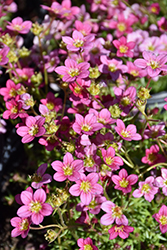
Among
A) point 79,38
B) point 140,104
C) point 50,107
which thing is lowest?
point 50,107

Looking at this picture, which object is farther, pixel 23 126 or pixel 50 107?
pixel 50 107

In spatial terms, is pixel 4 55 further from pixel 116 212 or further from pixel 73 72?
pixel 116 212

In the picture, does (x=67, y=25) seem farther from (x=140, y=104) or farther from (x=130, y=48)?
(x=140, y=104)

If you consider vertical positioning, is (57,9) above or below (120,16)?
above

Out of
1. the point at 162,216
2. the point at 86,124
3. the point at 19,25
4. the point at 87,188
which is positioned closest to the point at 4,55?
the point at 19,25

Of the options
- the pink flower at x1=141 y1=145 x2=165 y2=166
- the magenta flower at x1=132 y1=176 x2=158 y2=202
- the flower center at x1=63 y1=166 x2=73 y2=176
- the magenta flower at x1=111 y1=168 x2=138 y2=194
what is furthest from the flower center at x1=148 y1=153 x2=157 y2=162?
the flower center at x1=63 y1=166 x2=73 y2=176

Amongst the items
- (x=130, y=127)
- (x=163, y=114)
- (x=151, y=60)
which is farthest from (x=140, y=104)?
(x=163, y=114)

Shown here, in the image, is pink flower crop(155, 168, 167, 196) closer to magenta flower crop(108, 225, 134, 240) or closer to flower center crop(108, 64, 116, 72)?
magenta flower crop(108, 225, 134, 240)
